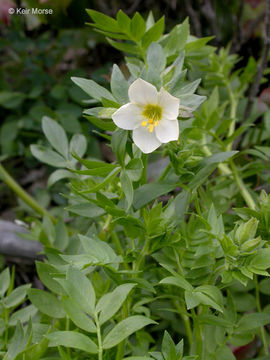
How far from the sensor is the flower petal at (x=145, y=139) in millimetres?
Result: 528

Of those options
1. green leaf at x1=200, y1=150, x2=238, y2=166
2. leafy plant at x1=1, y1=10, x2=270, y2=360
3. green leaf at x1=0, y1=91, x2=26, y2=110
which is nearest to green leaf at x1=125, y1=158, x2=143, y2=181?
leafy plant at x1=1, y1=10, x2=270, y2=360

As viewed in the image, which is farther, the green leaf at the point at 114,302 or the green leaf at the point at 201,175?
the green leaf at the point at 201,175

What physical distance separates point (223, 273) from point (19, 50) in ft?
3.83

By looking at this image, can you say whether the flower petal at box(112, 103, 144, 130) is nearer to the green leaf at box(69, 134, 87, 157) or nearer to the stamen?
the stamen

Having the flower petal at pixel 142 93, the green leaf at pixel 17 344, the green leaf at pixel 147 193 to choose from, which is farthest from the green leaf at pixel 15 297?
the flower petal at pixel 142 93

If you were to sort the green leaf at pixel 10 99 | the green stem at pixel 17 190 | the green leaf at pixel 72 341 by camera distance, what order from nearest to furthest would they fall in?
1. the green leaf at pixel 72 341
2. the green stem at pixel 17 190
3. the green leaf at pixel 10 99

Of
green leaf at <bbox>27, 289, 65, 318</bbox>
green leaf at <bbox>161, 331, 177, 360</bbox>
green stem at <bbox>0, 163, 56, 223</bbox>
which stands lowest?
green stem at <bbox>0, 163, 56, 223</bbox>

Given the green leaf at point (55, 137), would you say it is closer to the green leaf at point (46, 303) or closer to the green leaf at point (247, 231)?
the green leaf at point (46, 303)

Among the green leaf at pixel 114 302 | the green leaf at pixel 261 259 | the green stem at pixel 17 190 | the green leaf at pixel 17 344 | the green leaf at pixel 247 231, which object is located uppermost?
the green leaf at pixel 247 231

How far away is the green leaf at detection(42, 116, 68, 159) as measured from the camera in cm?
82

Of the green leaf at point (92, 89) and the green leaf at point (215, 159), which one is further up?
the green leaf at point (92, 89)

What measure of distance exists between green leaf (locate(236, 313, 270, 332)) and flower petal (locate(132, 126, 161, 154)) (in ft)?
0.90

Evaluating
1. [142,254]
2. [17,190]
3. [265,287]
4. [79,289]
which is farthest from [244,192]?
[17,190]

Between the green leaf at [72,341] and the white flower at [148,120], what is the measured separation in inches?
8.7
